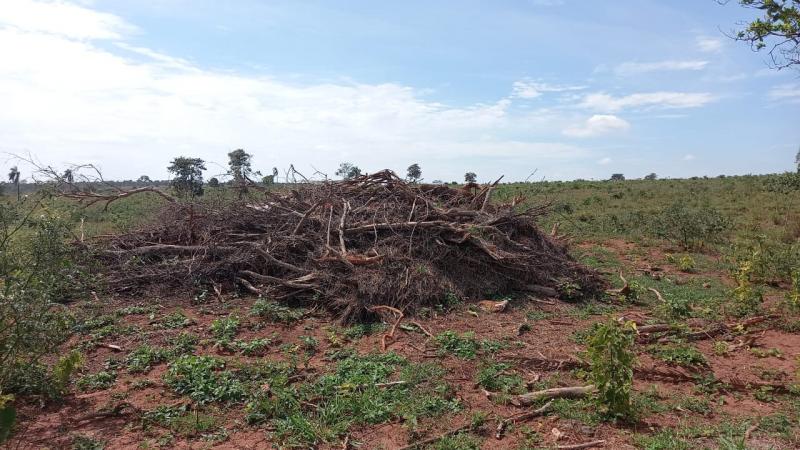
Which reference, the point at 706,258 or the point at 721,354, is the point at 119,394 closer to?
the point at 721,354

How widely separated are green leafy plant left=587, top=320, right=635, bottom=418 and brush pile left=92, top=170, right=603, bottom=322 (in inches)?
123

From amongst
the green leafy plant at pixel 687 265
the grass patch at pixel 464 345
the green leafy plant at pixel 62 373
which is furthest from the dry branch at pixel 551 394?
the green leafy plant at pixel 687 265

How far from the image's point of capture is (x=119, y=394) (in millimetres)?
4723

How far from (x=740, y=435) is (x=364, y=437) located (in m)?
2.74

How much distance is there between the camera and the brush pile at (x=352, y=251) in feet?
23.8

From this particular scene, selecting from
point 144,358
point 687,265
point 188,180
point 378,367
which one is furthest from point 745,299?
point 188,180

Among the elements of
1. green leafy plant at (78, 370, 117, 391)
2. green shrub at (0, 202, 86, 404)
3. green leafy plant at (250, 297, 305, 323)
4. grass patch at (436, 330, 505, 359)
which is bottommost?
green leafy plant at (78, 370, 117, 391)

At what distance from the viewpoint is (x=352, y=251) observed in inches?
302

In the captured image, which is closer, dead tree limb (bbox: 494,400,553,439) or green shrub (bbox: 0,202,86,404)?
green shrub (bbox: 0,202,86,404)

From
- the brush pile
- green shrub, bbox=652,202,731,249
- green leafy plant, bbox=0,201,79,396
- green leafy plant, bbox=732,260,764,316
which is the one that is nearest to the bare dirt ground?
green leafy plant, bbox=732,260,764,316

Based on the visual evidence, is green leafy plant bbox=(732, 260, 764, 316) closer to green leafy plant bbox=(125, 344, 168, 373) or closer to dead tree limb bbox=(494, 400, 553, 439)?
dead tree limb bbox=(494, 400, 553, 439)

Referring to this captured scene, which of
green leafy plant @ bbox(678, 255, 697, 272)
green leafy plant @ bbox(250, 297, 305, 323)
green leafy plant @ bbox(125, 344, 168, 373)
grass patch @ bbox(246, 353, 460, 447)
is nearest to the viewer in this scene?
grass patch @ bbox(246, 353, 460, 447)

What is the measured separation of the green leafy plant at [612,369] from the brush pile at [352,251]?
3113 millimetres

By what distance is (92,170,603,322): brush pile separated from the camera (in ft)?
23.8
